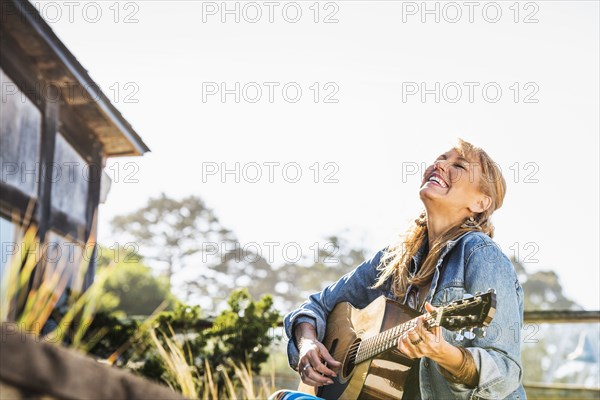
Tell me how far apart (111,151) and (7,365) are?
7920 millimetres

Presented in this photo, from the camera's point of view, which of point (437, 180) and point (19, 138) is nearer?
point (437, 180)

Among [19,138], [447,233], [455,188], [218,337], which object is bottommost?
[218,337]

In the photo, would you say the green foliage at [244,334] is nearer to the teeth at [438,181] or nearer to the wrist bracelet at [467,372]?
the teeth at [438,181]

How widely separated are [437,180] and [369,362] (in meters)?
0.77

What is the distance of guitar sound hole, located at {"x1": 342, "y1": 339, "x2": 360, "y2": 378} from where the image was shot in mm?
3138

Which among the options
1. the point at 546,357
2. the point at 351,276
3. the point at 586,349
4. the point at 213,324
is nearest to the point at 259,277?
the point at 546,357

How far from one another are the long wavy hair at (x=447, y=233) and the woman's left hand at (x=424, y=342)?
2.13 ft

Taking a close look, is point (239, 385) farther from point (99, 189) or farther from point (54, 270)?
point (99, 189)

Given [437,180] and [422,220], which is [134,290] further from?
[437,180]

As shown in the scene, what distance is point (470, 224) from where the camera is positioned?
3.08 metres

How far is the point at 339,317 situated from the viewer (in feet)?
11.5

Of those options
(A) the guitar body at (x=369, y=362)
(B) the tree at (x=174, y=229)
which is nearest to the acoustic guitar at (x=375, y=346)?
(A) the guitar body at (x=369, y=362)

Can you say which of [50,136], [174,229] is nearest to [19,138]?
[50,136]

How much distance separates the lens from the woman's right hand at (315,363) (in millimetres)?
3178
